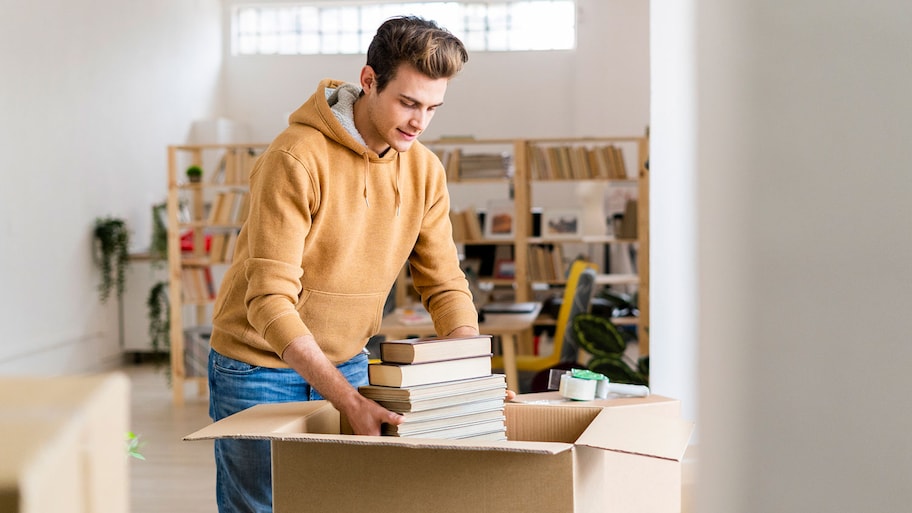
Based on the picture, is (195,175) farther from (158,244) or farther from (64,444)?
(64,444)

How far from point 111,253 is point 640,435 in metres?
7.70

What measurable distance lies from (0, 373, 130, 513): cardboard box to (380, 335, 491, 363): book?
105 cm

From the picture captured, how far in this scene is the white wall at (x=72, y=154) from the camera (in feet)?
22.8

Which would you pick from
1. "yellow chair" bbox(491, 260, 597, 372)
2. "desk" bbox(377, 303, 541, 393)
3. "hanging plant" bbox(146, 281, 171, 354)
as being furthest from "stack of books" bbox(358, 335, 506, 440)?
"hanging plant" bbox(146, 281, 171, 354)

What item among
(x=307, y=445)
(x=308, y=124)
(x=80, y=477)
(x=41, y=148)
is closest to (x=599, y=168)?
(x=41, y=148)

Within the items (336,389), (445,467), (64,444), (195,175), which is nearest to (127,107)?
(195,175)

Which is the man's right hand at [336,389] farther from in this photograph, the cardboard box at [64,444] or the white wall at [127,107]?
the white wall at [127,107]

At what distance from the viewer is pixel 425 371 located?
4.58ft

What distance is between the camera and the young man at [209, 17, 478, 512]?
1.60 m

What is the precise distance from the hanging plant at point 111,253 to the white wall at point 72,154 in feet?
0.35

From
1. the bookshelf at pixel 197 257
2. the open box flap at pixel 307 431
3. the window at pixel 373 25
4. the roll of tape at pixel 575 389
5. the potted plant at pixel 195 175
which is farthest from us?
the window at pixel 373 25

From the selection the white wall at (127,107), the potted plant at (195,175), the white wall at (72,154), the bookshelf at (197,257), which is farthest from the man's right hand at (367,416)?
the white wall at (127,107)

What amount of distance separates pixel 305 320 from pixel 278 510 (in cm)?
50

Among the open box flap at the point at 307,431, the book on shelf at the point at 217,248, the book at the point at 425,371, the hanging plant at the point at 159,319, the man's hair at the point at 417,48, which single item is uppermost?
the man's hair at the point at 417,48
